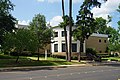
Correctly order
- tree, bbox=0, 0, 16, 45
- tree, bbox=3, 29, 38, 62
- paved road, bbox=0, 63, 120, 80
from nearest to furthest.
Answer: paved road, bbox=0, 63, 120, 80 < tree, bbox=3, 29, 38, 62 < tree, bbox=0, 0, 16, 45

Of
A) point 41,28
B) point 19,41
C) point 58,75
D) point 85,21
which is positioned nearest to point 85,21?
point 85,21

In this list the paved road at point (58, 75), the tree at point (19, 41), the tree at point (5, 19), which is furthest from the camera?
the tree at point (5, 19)

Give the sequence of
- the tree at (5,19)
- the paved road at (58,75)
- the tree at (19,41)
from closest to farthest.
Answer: the paved road at (58,75) < the tree at (19,41) < the tree at (5,19)

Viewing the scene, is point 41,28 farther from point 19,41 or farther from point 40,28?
point 19,41

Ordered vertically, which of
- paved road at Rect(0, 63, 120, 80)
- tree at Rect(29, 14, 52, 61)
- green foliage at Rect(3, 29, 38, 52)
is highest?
tree at Rect(29, 14, 52, 61)

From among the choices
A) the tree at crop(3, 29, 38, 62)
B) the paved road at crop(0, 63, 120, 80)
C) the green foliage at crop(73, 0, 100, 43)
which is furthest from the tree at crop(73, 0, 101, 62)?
the paved road at crop(0, 63, 120, 80)

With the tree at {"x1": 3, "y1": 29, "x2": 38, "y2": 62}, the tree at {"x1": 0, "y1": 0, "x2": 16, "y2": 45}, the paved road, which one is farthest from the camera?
the tree at {"x1": 0, "y1": 0, "x2": 16, "y2": 45}

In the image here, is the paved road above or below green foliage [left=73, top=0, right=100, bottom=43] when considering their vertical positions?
below

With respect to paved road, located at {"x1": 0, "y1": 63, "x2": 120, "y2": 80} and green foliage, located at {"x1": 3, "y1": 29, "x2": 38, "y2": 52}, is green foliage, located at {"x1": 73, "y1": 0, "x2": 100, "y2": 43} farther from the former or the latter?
paved road, located at {"x1": 0, "y1": 63, "x2": 120, "y2": 80}

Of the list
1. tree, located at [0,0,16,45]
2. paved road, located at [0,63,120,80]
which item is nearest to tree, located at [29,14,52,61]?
tree, located at [0,0,16,45]

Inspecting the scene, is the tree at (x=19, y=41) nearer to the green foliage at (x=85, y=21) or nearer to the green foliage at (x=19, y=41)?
the green foliage at (x=19, y=41)

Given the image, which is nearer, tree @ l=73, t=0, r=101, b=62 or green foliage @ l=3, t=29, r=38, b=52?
green foliage @ l=3, t=29, r=38, b=52

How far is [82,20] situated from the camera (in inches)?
1751

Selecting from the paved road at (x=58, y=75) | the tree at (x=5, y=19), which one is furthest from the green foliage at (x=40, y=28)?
the paved road at (x=58, y=75)
